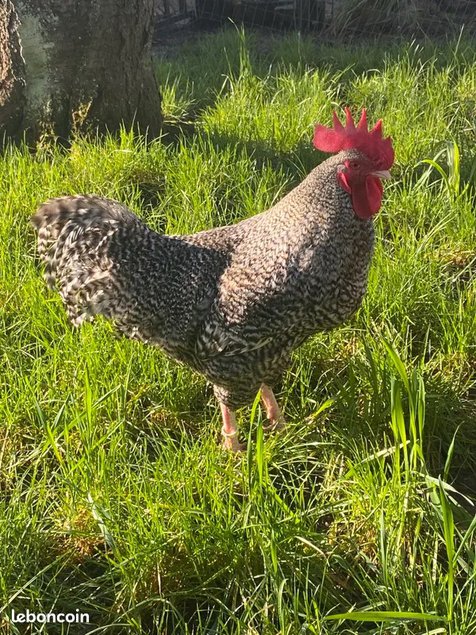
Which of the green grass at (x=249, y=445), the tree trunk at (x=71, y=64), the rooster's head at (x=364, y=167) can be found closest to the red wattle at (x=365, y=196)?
the rooster's head at (x=364, y=167)

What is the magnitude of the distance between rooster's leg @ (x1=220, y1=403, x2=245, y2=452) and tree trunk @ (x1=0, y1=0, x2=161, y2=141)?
2591mm

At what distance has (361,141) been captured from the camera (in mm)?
2332

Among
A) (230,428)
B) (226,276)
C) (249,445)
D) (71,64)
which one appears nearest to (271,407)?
(230,428)

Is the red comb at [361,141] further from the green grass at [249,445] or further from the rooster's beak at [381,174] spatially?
the green grass at [249,445]

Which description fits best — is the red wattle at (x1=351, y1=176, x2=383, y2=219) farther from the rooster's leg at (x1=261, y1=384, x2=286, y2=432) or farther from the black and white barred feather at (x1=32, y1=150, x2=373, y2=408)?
the rooster's leg at (x1=261, y1=384, x2=286, y2=432)

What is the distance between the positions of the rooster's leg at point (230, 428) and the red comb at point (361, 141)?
1.08 meters

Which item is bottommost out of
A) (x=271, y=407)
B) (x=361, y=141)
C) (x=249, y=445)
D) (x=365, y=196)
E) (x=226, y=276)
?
(x=271, y=407)

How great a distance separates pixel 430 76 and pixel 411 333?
3039 mm

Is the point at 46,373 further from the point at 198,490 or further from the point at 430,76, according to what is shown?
the point at 430,76

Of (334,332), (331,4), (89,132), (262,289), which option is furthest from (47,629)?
(331,4)

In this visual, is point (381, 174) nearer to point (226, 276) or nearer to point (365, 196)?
point (365, 196)

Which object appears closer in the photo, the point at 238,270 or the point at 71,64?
the point at 238,270

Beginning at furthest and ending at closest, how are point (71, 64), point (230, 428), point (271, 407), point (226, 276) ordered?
point (71, 64)
point (271, 407)
point (230, 428)
point (226, 276)

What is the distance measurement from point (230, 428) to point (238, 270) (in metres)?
0.62
